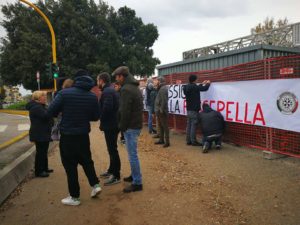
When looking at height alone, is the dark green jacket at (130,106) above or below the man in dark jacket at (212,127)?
above

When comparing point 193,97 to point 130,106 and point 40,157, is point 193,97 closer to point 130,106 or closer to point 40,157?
point 130,106

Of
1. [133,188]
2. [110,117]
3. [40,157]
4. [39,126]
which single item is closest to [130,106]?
[110,117]

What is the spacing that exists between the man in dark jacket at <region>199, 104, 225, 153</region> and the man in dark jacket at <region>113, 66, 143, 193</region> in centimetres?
292

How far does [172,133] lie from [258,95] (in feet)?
14.7

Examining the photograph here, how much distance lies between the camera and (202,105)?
8.23 meters

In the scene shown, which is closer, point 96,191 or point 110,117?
point 96,191

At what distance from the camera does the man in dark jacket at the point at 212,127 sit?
718cm

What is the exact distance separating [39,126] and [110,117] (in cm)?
148

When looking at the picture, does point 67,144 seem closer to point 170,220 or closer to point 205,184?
point 170,220

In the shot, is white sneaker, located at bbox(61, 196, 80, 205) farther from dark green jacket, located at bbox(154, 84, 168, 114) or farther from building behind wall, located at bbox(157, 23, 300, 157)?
building behind wall, located at bbox(157, 23, 300, 157)

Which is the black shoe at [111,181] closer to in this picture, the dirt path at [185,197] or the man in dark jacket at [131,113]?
the dirt path at [185,197]

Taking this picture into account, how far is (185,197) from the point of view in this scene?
4426mm

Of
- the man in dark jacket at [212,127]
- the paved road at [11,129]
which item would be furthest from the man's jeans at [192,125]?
the paved road at [11,129]

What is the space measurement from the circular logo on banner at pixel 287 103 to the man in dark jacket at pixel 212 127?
68.7 inches
